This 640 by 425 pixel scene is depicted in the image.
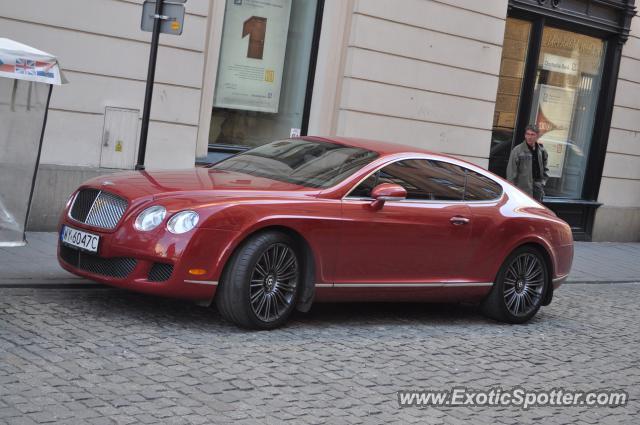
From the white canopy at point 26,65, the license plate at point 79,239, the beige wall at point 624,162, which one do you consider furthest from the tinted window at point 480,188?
the beige wall at point 624,162

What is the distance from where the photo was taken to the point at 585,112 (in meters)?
19.0

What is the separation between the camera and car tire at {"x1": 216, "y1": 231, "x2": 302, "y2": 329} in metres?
7.22

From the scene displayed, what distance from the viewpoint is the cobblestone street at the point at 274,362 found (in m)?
5.50

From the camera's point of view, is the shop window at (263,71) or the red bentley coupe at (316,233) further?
the shop window at (263,71)

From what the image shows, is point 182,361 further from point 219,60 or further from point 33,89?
point 219,60

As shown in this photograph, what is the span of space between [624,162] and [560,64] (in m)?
2.30

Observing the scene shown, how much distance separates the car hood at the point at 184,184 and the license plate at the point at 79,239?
363 mm

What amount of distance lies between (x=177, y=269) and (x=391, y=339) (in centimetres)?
184

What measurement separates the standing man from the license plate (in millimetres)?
8147

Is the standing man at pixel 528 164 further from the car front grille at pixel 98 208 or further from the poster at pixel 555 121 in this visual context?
the car front grille at pixel 98 208

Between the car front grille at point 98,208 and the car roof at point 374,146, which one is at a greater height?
the car roof at point 374,146

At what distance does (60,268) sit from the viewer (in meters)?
8.97

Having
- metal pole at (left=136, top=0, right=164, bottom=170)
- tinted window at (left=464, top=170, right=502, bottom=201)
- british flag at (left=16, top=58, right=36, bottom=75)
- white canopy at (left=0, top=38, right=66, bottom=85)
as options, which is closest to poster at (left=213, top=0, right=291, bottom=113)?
metal pole at (left=136, top=0, right=164, bottom=170)

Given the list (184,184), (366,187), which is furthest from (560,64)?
(184,184)
